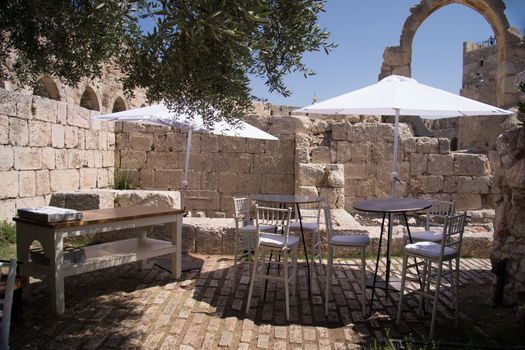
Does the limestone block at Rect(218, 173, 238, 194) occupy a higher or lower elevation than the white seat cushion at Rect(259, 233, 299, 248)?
higher

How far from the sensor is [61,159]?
28.2ft

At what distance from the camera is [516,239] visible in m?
4.56

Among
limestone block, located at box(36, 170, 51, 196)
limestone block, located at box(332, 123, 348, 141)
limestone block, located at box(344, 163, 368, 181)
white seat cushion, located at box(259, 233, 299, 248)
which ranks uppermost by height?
limestone block, located at box(332, 123, 348, 141)

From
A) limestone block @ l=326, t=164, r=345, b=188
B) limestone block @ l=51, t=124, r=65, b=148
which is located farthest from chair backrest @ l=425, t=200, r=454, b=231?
limestone block @ l=51, t=124, r=65, b=148

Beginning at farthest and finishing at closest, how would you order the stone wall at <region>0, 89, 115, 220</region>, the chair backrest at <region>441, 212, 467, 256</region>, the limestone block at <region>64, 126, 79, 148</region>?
1. the limestone block at <region>64, 126, 79, 148</region>
2. the stone wall at <region>0, 89, 115, 220</region>
3. the chair backrest at <region>441, 212, 467, 256</region>

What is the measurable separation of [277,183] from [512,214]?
19.3ft

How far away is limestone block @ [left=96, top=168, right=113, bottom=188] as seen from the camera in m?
9.99

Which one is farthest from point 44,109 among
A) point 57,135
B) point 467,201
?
point 467,201

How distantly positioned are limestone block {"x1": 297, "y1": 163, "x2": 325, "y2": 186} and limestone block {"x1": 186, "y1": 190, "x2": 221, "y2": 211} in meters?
2.32

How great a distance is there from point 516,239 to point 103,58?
454 centimetres

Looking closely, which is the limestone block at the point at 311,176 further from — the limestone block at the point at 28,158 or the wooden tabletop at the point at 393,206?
the limestone block at the point at 28,158

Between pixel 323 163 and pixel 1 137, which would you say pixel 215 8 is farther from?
pixel 323 163

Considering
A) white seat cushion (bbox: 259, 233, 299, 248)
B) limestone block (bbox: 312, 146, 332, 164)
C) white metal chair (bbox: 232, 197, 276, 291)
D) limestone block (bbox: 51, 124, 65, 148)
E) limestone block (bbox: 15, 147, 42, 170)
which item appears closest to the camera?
white seat cushion (bbox: 259, 233, 299, 248)

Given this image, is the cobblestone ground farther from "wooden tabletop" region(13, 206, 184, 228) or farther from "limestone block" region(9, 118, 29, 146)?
"limestone block" region(9, 118, 29, 146)
